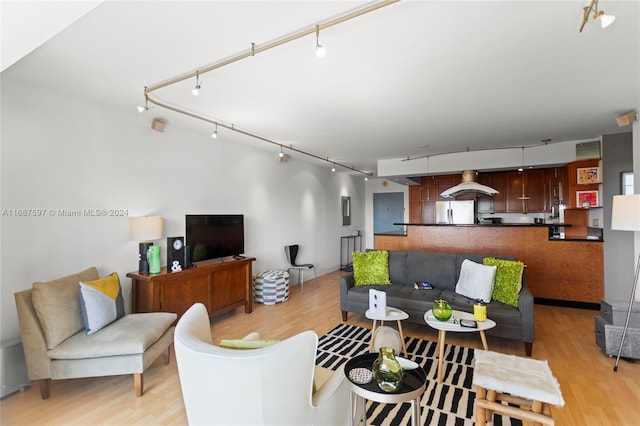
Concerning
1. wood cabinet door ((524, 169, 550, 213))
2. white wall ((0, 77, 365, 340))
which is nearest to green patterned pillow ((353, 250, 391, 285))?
white wall ((0, 77, 365, 340))

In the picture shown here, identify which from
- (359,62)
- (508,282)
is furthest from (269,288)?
(359,62)

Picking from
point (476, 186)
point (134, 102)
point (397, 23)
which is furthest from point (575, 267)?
point (134, 102)

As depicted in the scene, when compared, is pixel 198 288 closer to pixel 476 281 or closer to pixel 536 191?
pixel 476 281

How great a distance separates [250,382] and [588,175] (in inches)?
235

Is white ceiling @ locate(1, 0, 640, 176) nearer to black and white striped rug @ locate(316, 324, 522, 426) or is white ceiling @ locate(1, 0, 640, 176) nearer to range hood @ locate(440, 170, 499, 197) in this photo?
range hood @ locate(440, 170, 499, 197)

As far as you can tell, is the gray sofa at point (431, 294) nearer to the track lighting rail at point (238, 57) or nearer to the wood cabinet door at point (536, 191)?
the track lighting rail at point (238, 57)

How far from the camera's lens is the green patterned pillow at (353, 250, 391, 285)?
13.8ft

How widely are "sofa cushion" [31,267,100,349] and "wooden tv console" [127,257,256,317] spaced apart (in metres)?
0.72

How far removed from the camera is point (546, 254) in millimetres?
4664

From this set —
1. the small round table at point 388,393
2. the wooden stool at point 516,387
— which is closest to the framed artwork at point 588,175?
the wooden stool at point 516,387

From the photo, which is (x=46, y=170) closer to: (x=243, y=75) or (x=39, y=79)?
(x=39, y=79)

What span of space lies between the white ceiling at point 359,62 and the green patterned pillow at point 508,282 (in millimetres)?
1787

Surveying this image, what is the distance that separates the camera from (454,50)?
2.20 metres

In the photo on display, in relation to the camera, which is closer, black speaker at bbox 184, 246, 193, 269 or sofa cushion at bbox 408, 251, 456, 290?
black speaker at bbox 184, 246, 193, 269
